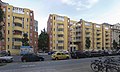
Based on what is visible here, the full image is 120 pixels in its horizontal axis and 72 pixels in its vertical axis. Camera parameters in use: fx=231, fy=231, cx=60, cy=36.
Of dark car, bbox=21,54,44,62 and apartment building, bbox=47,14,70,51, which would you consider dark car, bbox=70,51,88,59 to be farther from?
apartment building, bbox=47,14,70,51

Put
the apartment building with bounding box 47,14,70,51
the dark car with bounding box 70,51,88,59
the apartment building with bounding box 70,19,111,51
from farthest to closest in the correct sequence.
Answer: the apartment building with bounding box 70,19,111,51
the apartment building with bounding box 47,14,70,51
the dark car with bounding box 70,51,88,59

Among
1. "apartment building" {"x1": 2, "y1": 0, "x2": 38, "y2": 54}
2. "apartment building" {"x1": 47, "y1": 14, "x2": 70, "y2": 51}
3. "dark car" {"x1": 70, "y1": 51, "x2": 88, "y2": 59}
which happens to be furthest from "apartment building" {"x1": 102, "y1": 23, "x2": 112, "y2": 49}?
"dark car" {"x1": 70, "y1": 51, "x2": 88, "y2": 59}

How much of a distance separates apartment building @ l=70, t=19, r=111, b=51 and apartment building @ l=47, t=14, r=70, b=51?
1590cm

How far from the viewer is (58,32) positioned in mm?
100812

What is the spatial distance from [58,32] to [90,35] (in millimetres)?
27260

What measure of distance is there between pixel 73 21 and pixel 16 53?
170 ft

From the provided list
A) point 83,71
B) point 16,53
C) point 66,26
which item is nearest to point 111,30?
point 66,26

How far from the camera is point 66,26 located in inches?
4097

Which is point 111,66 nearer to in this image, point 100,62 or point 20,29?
point 100,62

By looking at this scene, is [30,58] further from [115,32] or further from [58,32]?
[115,32]

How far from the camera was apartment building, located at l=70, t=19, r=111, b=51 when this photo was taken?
387 feet

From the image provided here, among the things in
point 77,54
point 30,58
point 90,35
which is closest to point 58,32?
point 90,35

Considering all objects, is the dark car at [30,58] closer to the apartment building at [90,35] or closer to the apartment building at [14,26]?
the apartment building at [14,26]

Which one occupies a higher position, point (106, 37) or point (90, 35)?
point (90, 35)
